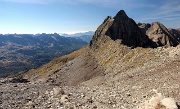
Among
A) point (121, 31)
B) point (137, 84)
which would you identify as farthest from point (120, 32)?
point (137, 84)

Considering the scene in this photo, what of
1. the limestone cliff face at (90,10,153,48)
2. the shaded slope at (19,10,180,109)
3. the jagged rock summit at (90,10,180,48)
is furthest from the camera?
the limestone cliff face at (90,10,153,48)

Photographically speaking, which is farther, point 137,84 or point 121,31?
point 121,31

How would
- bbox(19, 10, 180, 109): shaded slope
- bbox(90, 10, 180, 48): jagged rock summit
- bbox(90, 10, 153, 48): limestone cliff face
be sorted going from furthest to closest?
bbox(90, 10, 153, 48): limestone cliff face → bbox(90, 10, 180, 48): jagged rock summit → bbox(19, 10, 180, 109): shaded slope

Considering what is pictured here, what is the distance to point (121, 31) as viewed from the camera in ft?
421

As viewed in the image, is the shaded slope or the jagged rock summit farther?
the jagged rock summit

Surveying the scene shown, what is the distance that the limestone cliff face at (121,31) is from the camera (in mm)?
122956

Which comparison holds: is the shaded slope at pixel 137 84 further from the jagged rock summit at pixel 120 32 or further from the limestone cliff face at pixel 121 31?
the limestone cliff face at pixel 121 31

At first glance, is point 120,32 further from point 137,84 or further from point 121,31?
point 137,84

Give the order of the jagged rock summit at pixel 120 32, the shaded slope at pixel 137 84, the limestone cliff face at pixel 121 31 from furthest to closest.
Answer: the limestone cliff face at pixel 121 31 → the jagged rock summit at pixel 120 32 → the shaded slope at pixel 137 84

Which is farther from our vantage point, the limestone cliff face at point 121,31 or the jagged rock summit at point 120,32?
the limestone cliff face at point 121,31

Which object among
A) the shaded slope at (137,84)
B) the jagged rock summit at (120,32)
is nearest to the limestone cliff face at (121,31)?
the jagged rock summit at (120,32)

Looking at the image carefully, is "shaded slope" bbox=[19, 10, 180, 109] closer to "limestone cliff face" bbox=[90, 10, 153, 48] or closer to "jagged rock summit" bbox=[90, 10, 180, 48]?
"jagged rock summit" bbox=[90, 10, 180, 48]

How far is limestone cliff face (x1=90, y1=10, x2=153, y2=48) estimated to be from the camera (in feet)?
403

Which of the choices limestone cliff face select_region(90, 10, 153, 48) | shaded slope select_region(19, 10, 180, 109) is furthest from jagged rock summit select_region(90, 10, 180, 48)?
shaded slope select_region(19, 10, 180, 109)
